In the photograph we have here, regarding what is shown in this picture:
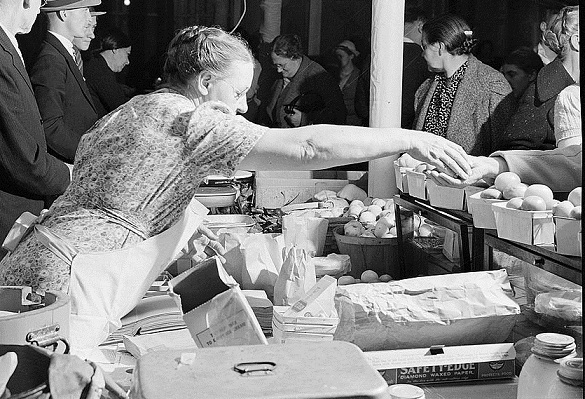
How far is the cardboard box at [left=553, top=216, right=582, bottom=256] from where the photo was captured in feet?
6.13

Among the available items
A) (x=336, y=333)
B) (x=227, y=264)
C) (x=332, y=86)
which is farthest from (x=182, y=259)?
(x=332, y=86)

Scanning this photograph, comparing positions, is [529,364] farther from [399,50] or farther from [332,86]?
[332,86]

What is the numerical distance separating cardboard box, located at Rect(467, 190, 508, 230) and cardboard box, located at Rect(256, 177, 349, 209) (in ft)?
8.24

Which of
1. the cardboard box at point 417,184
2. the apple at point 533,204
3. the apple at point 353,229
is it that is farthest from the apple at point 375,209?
the apple at point 533,204

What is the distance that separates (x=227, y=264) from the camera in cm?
297

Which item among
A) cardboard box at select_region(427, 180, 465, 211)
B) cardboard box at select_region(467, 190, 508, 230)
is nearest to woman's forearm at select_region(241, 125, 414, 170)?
cardboard box at select_region(467, 190, 508, 230)

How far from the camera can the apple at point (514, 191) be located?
86.6 inches

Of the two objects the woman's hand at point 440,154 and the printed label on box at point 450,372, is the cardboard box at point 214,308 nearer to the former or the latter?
the printed label on box at point 450,372

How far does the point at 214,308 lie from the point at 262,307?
838 mm

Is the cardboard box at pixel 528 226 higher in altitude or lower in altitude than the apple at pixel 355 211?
higher

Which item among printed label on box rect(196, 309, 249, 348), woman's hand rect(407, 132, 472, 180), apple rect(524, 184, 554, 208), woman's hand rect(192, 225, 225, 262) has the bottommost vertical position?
woman's hand rect(192, 225, 225, 262)

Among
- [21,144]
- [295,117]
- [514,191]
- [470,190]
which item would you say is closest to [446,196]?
[470,190]

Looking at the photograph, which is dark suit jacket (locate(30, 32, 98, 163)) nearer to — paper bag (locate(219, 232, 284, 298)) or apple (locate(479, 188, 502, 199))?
paper bag (locate(219, 232, 284, 298))

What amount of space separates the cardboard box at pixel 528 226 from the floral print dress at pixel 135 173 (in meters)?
0.70
